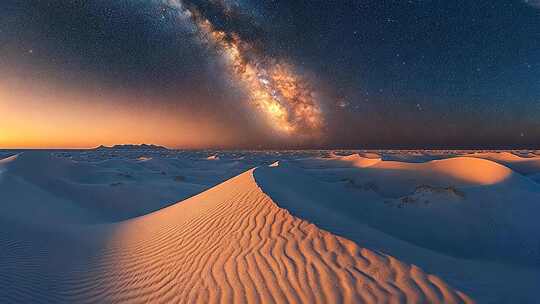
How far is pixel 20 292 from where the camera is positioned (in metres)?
4.77

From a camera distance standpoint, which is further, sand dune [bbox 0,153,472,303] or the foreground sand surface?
the foreground sand surface

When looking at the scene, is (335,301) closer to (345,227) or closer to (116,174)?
(345,227)

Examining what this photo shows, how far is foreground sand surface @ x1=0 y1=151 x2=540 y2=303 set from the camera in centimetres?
367

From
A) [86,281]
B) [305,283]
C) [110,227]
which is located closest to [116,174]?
[110,227]

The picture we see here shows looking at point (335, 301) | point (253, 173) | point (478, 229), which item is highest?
point (253, 173)

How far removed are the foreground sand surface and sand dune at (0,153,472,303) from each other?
0.02 m

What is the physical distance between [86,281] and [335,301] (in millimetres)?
4674

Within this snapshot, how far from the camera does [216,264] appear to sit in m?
4.56

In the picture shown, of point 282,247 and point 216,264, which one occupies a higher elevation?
point 282,247

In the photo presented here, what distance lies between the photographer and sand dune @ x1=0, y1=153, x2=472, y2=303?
352 centimetres

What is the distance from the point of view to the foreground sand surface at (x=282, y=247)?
144 inches

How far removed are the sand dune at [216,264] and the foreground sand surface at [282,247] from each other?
22mm

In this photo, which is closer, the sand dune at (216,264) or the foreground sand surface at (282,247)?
the sand dune at (216,264)

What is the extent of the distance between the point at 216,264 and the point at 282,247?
3.60 ft
